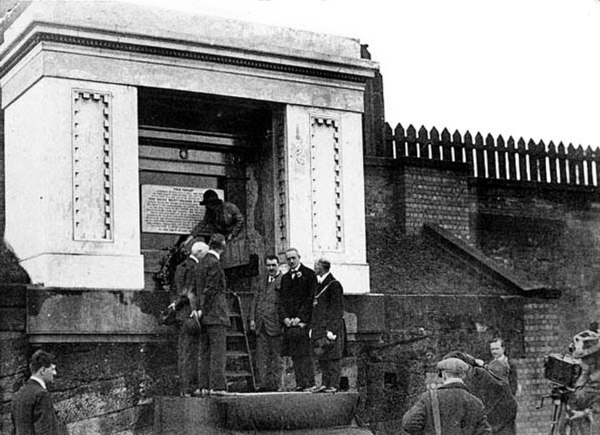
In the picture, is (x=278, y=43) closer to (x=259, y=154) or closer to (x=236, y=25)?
(x=236, y=25)

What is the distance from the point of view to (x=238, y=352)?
541 inches

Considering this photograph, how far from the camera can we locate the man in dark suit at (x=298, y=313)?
12.8m

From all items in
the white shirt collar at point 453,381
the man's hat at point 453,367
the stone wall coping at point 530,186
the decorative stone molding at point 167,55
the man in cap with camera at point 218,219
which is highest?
the decorative stone molding at point 167,55

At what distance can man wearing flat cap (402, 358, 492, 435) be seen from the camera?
839cm

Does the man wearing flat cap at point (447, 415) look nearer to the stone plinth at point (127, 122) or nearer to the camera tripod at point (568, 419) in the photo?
the camera tripod at point (568, 419)

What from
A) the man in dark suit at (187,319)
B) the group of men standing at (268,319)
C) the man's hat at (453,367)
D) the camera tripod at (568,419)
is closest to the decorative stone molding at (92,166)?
the group of men standing at (268,319)

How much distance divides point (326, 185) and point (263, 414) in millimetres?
4326

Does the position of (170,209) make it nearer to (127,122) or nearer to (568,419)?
(127,122)

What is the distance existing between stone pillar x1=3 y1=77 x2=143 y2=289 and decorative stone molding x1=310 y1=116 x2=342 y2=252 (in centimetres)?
252

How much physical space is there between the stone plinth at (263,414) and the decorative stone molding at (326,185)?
3.13 metres

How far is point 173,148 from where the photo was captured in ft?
51.3

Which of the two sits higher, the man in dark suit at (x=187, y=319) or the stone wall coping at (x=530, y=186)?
the stone wall coping at (x=530, y=186)

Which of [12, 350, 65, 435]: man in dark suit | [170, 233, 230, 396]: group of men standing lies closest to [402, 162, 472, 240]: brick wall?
[170, 233, 230, 396]: group of men standing

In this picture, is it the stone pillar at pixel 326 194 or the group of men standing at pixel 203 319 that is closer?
the group of men standing at pixel 203 319
